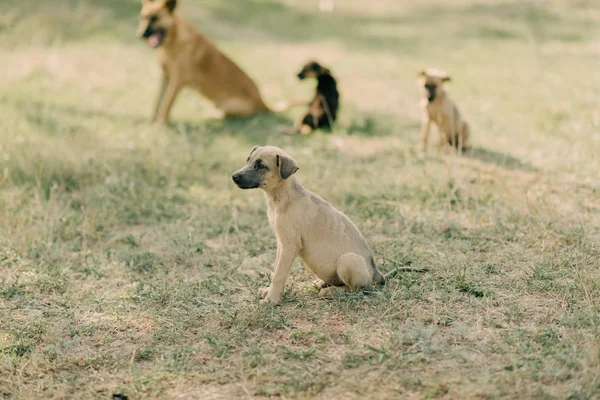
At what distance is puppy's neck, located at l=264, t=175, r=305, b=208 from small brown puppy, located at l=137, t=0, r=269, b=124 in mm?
4676

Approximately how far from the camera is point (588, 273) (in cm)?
444

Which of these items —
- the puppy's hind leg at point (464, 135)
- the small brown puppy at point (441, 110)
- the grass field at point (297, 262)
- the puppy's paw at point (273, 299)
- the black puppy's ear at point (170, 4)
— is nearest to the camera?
the grass field at point (297, 262)

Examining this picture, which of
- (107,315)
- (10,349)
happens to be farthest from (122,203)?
(10,349)

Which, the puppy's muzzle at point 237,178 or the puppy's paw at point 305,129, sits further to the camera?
the puppy's paw at point 305,129

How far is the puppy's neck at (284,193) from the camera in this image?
4.31 m

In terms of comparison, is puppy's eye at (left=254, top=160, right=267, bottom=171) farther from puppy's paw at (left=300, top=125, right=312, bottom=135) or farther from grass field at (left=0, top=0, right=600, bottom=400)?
puppy's paw at (left=300, top=125, right=312, bottom=135)

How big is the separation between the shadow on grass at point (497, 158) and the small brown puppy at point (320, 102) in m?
1.76

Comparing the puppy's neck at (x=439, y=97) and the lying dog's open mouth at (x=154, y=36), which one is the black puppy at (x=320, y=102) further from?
the lying dog's open mouth at (x=154, y=36)

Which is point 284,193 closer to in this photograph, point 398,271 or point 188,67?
point 398,271

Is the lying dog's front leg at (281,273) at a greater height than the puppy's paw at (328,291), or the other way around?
the lying dog's front leg at (281,273)

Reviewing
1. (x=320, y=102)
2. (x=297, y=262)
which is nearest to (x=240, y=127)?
(x=320, y=102)

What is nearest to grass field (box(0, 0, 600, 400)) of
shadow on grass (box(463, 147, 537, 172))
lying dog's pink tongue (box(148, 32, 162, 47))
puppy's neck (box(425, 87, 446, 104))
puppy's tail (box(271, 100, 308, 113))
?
shadow on grass (box(463, 147, 537, 172))

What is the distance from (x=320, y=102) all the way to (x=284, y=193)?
4.26 meters

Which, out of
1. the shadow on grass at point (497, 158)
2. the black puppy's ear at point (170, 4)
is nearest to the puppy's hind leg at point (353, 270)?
the shadow on grass at point (497, 158)
